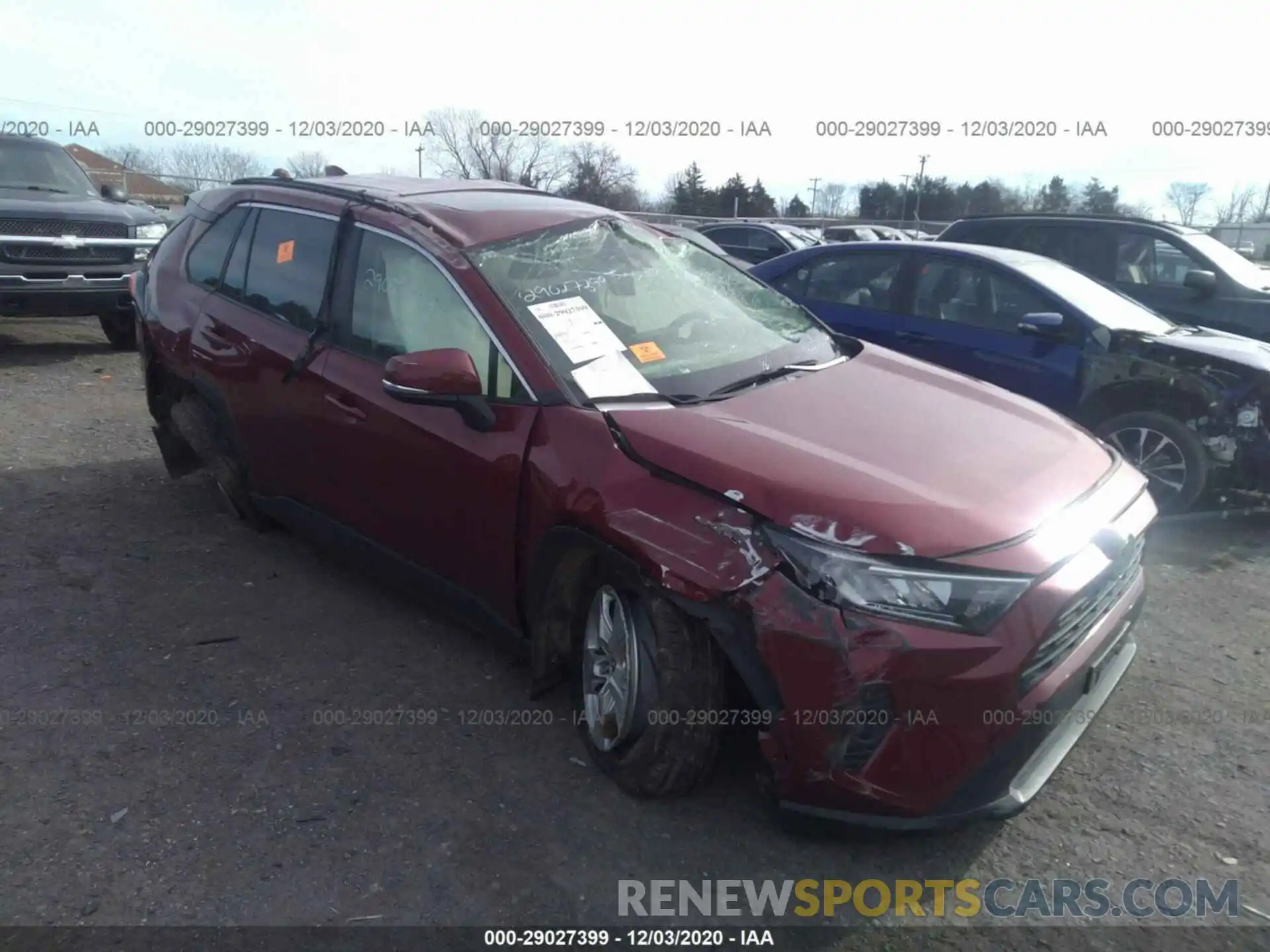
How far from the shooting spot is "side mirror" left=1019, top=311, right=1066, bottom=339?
5.80m

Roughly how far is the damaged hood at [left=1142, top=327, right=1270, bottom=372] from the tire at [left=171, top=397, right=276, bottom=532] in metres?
5.16

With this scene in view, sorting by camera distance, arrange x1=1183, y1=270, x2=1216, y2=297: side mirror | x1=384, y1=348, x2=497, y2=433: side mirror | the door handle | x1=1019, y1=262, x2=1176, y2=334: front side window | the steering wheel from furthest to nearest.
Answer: x1=1183, y1=270, x2=1216, y2=297: side mirror
x1=1019, y1=262, x2=1176, y2=334: front side window
the door handle
the steering wheel
x1=384, y1=348, x2=497, y2=433: side mirror

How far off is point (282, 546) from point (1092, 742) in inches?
149

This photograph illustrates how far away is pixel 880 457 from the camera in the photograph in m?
2.87

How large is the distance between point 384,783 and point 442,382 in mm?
1296

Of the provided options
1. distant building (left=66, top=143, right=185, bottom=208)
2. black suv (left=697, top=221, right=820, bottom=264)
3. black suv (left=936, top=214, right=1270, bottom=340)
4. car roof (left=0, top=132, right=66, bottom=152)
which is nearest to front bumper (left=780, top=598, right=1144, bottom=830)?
black suv (left=936, top=214, right=1270, bottom=340)

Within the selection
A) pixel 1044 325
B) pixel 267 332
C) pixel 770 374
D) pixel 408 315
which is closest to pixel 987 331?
pixel 1044 325

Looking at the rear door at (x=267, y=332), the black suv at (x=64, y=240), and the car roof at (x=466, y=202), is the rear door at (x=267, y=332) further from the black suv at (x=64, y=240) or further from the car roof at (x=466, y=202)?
the black suv at (x=64, y=240)

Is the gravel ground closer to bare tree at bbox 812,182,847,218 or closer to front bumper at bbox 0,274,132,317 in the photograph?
front bumper at bbox 0,274,132,317

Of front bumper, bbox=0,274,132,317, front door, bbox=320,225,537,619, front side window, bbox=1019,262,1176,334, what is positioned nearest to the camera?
front door, bbox=320,225,537,619

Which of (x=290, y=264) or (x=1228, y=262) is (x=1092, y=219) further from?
(x=290, y=264)

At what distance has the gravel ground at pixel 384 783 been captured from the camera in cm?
262

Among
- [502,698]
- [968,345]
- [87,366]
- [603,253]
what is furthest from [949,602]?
[87,366]

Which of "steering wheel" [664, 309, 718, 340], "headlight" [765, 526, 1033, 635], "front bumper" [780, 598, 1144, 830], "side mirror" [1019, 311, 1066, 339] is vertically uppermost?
"steering wheel" [664, 309, 718, 340]
